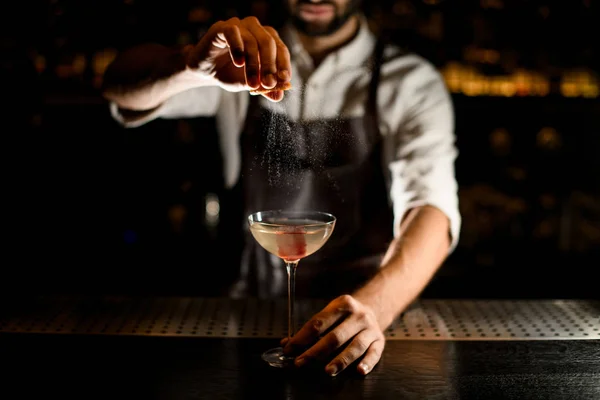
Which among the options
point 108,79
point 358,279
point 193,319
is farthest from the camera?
point 358,279

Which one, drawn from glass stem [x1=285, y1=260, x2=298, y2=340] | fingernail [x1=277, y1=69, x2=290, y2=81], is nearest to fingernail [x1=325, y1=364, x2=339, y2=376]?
glass stem [x1=285, y1=260, x2=298, y2=340]

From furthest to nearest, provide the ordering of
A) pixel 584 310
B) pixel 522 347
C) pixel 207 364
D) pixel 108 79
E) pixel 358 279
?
pixel 358 279 < pixel 108 79 < pixel 584 310 < pixel 522 347 < pixel 207 364

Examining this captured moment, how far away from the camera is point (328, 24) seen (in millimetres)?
2352

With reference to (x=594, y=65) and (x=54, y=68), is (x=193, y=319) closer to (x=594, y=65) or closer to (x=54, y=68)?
(x=54, y=68)

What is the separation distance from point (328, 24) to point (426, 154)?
1.96ft

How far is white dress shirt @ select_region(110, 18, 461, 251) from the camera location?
6.70ft

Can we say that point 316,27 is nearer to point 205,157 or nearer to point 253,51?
point 253,51

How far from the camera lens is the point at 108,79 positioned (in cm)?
191

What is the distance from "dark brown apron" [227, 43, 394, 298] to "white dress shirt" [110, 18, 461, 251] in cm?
5

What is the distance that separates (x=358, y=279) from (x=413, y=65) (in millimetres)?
794

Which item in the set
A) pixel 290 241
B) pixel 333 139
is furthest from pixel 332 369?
pixel 333 139

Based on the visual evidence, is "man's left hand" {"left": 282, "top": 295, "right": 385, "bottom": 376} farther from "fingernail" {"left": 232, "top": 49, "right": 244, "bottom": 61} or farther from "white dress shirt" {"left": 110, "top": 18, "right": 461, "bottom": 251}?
"white dress shirt" {"left": 110, "top": 18, "right": 461, "bottom": 251}

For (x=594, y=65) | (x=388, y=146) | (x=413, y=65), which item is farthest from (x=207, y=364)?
(x=594, y=65)

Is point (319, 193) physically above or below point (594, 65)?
below
